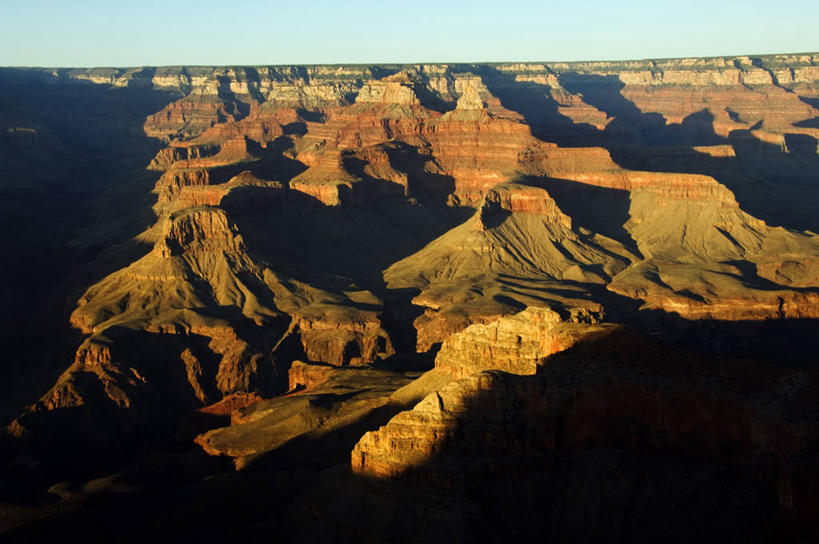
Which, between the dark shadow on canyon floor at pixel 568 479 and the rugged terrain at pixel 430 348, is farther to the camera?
the rugged terrain at pixel 430 348

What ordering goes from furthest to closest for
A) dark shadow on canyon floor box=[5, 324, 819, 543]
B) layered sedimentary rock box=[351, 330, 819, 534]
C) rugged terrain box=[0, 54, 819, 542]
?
rugged terrain box=[0, 54, 819, 542] → layered sedimentary rock box=[351, 330, 819, 534] → dark shadow on canyon floor box=[5, 324, 819, 543]

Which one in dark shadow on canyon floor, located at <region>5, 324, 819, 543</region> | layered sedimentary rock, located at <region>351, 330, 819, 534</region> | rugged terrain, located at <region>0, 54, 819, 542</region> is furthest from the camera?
rugged terrain, located at <region>0, 54, 819, 542</region>

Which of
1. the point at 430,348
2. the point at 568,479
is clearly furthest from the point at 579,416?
the point at 430,348

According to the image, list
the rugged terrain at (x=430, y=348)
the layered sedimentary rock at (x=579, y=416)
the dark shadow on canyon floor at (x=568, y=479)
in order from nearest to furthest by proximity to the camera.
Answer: the dark shadow on canyon floor at (x=568, y=479) → the layered sedimentary rock at (x=579, y=416) → the rugged terrain at (x=430, y=348)

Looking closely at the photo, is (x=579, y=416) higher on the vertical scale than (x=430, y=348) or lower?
higher

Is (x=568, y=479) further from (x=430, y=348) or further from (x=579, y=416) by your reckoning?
(x=430, y=348)

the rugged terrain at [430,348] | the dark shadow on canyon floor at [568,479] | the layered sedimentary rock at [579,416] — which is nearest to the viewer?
the dark shadow on canyon floor at [568,479]

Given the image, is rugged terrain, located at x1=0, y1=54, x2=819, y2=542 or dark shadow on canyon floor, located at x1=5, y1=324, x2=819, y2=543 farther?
rugged terrain, located at x1=0, y1=54, x2=819, y2=542

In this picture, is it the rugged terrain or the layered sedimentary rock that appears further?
the rugged terrain

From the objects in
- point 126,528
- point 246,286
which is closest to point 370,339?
point 246,286

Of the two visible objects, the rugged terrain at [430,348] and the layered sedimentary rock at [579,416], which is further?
the rugged terrain at [430,348]
